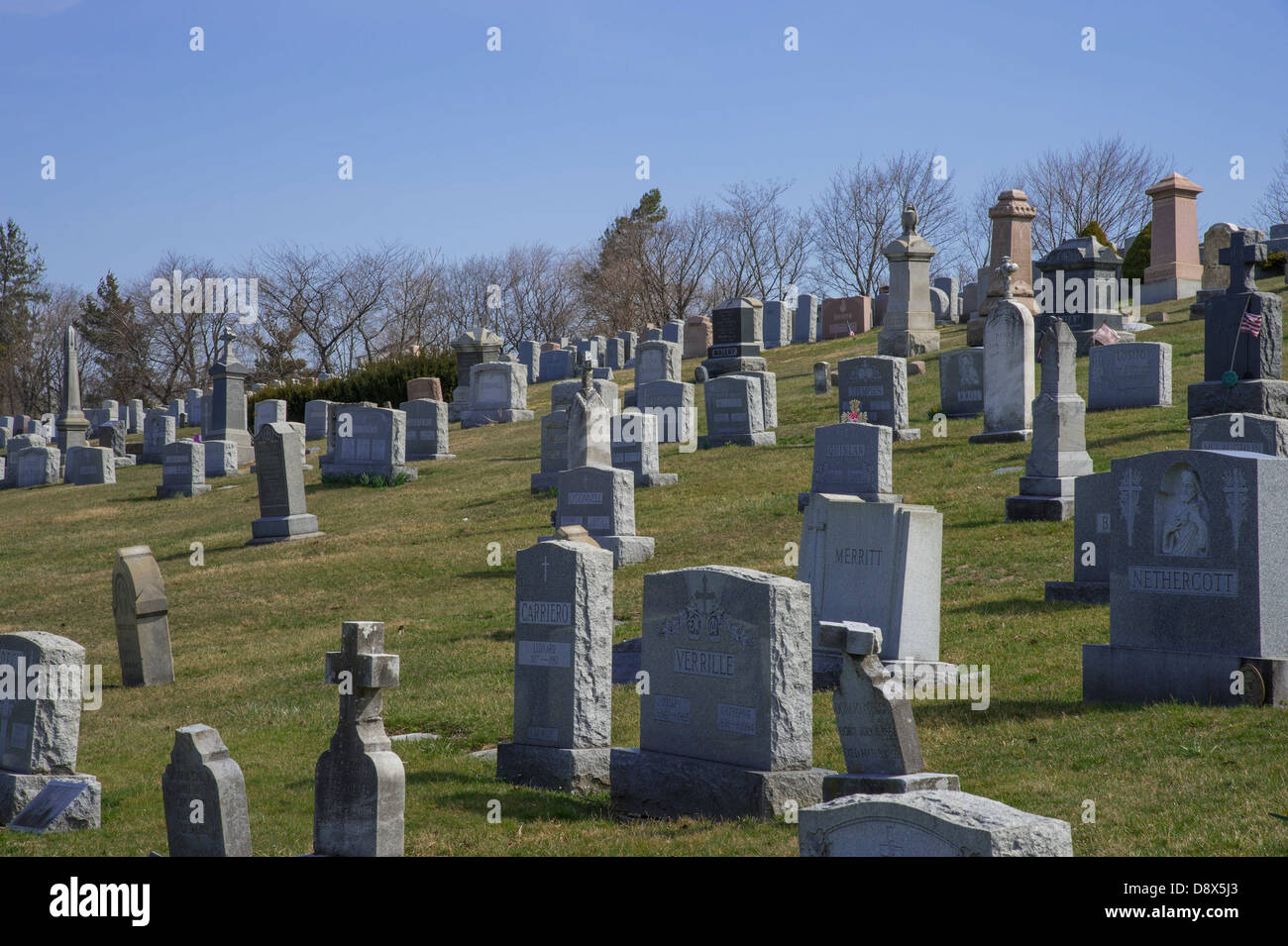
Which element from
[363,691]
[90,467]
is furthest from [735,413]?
[363,691]

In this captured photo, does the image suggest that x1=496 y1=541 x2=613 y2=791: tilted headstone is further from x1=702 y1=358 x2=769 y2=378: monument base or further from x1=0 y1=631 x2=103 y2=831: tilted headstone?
x1=702 y1=358 x2=769 y2=378: monument base

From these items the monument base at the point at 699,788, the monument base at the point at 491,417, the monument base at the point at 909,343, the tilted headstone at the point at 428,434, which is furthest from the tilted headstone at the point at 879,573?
the monument base at the point at 491,417

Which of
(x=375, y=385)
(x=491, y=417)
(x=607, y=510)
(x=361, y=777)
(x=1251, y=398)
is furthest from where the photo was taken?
(x=375, y=385)

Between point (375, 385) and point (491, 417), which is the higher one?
point (375, 385)

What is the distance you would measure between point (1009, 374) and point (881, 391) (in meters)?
2.23

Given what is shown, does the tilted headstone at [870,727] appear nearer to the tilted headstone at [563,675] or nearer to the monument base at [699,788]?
the monument base at [699,788]

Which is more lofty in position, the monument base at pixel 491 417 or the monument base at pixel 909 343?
the monument base at pixel 909 343

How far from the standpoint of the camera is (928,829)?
13.0ft

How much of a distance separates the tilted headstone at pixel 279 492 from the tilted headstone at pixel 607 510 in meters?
5.05

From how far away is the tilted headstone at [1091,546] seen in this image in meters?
10.1

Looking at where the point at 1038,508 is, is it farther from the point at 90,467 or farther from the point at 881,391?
the point at 90,467

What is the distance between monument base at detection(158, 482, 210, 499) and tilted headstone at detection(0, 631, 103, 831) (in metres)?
17.2

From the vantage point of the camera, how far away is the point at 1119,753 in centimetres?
651
